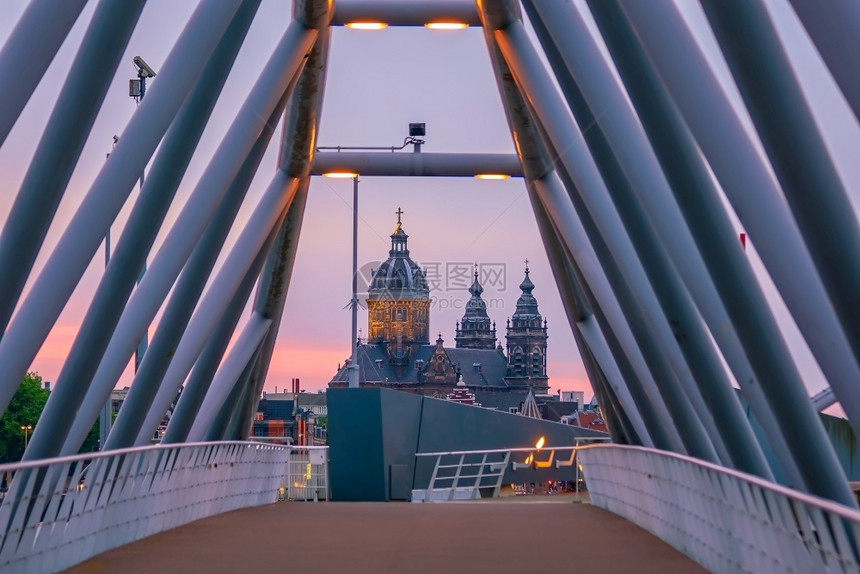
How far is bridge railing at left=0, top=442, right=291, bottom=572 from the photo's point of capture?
36.5 ft

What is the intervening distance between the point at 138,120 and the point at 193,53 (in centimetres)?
87

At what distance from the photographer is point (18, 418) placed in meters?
97.2

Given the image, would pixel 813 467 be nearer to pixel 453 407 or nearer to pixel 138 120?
pixel 138 120

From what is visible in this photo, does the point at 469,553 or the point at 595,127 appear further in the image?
the point at 595,127

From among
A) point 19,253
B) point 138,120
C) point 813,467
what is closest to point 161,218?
point 138,120

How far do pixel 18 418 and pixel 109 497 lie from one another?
8710 centimetres

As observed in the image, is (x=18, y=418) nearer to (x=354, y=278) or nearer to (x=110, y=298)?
(x=354, y=278)

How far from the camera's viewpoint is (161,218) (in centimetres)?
1520

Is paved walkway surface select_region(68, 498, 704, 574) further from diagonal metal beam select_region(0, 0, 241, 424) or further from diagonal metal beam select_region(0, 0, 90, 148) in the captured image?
diagonal metal beam select_region(0, 0, 90, 148)

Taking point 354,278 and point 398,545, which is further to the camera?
point 354,278

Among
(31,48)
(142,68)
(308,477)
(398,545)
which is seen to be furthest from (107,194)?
→ (142,68)

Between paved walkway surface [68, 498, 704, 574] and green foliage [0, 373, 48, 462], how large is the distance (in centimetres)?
7847

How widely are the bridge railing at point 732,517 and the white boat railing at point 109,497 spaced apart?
543 centimetres

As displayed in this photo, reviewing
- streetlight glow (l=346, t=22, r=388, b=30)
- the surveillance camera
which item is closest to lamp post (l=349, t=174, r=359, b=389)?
the surveillance camera
